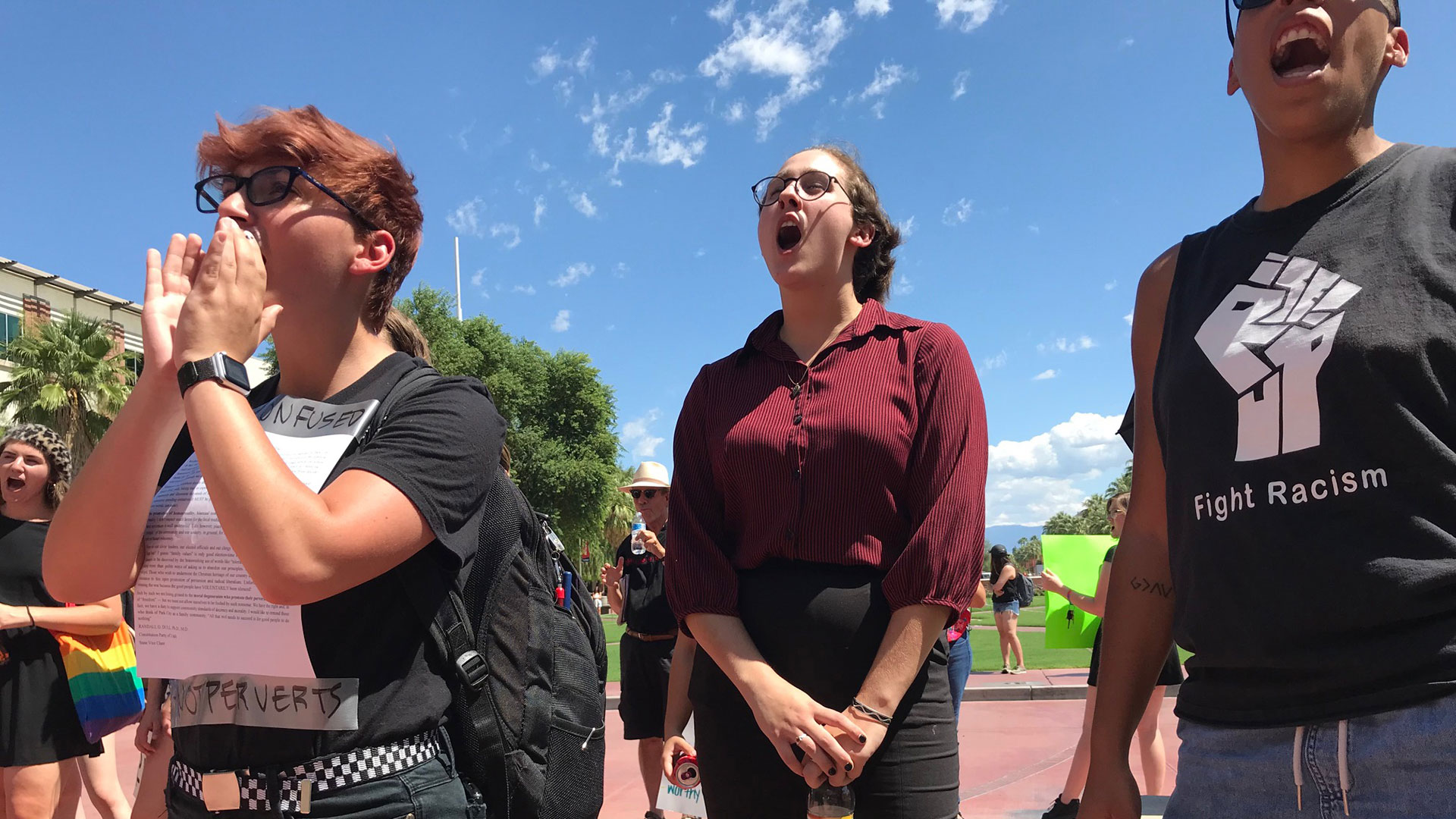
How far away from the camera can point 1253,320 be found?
5.26 ft

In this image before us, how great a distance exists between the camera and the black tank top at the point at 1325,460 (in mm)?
1369

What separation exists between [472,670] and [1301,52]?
1838 mm

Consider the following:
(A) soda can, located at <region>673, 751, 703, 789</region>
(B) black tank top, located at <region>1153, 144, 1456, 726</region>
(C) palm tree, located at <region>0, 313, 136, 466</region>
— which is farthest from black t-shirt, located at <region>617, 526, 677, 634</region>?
(C) palm tree, located at <region>0, 313, 136, 466</region>

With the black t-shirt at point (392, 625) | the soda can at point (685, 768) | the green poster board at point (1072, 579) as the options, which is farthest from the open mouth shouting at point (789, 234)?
the green poster board at point (1072, 579)

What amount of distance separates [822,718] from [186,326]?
1.45m

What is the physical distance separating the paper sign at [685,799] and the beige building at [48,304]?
108 ft

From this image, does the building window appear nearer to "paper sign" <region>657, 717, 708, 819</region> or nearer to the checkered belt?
"paper sign" <region>657, 717, 708, 819</region>

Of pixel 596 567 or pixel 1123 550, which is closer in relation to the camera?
pixel 1123 550

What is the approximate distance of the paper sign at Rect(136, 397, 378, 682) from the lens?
5.44 ft

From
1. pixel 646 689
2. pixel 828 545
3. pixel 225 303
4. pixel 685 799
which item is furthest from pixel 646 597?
pixel 225 303

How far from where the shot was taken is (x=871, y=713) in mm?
2055

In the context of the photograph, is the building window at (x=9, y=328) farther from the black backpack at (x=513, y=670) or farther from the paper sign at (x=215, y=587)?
the black backpack at (x=513, y=670)

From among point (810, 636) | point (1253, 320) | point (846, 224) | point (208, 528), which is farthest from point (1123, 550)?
point (208, 528)

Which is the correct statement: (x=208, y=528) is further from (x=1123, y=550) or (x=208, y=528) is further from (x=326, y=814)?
(x=1123, y=550)
